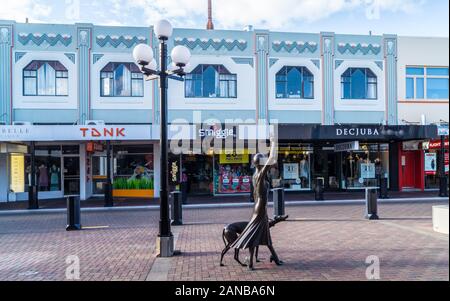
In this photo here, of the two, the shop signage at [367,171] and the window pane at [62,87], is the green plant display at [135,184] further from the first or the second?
the shop signage at [367,171]

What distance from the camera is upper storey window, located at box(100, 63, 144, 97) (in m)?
17.9

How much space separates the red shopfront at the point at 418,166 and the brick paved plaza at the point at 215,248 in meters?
9.12

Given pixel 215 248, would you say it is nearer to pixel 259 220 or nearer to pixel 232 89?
pixel 259 220

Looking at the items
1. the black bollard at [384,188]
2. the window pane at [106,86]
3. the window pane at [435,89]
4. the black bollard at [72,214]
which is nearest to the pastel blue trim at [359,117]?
the window pane at [435,89]

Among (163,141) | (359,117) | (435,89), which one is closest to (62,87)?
(163,141)

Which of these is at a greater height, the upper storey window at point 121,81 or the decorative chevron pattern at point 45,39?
the decorative chevron pattern at point 45,39

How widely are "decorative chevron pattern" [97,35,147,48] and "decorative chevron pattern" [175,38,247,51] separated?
2.09 m

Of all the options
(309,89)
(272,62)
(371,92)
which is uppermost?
(272,62)

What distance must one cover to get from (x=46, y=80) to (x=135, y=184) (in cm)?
649

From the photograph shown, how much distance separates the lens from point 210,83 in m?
18.6

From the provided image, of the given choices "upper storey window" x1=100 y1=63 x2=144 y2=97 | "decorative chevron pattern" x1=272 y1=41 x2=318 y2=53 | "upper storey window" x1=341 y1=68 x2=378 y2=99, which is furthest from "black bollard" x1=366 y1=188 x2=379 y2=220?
"upper storey window" x1=100 y1=63 x2=144 y2=97

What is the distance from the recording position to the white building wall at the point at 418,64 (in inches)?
776
